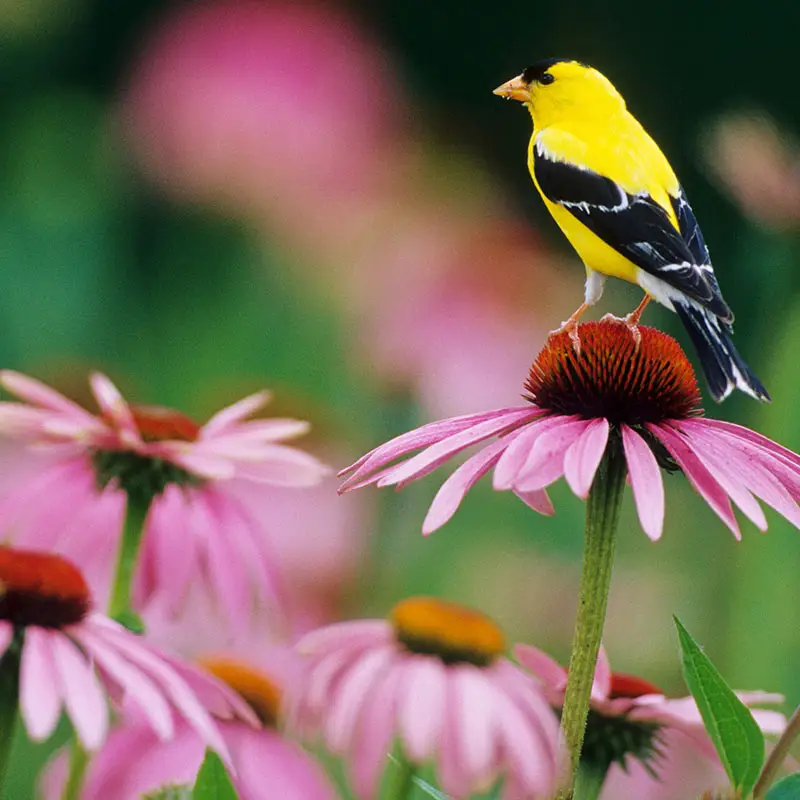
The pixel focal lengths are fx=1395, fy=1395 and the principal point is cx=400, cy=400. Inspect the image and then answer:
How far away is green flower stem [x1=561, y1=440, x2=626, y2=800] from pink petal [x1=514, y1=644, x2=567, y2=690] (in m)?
0.08

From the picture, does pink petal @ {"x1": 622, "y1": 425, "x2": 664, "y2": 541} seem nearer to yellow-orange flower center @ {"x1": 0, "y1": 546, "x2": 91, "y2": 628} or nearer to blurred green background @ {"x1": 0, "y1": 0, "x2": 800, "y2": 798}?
yellow-orange flower center @ {"x1": 0, "y1": 546, "x2": 91, "y2": 628}

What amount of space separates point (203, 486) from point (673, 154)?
1.89ft

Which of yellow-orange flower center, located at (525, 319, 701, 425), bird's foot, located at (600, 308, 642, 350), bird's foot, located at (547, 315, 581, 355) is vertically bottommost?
yellow-orange flower center, located at (525, 319, 701, 425)

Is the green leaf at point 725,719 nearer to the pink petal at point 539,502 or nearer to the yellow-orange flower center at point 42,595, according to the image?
the pink petal at point 539,502

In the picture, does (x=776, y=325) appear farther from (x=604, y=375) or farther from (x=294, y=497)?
(x=604, y=375)

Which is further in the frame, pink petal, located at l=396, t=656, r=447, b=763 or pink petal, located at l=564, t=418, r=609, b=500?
pink petal, located at l=396, t=656, r=447, b=763

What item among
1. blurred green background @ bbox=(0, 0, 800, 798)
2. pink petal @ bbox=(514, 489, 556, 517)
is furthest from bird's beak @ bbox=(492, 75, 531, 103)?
blurred green background @ bbox=(0, 0, 800, 798)

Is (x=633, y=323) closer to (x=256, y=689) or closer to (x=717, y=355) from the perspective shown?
(x=717, y=355)

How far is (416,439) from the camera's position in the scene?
296 millimetres

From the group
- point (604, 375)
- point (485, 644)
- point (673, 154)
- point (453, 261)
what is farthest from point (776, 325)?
point (604, 375)

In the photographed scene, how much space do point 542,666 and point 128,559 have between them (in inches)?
5.0

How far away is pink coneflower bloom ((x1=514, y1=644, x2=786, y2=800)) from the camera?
0.35m

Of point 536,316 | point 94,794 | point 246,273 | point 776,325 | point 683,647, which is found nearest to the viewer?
point 683,647

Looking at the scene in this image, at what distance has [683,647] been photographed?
264 mm
